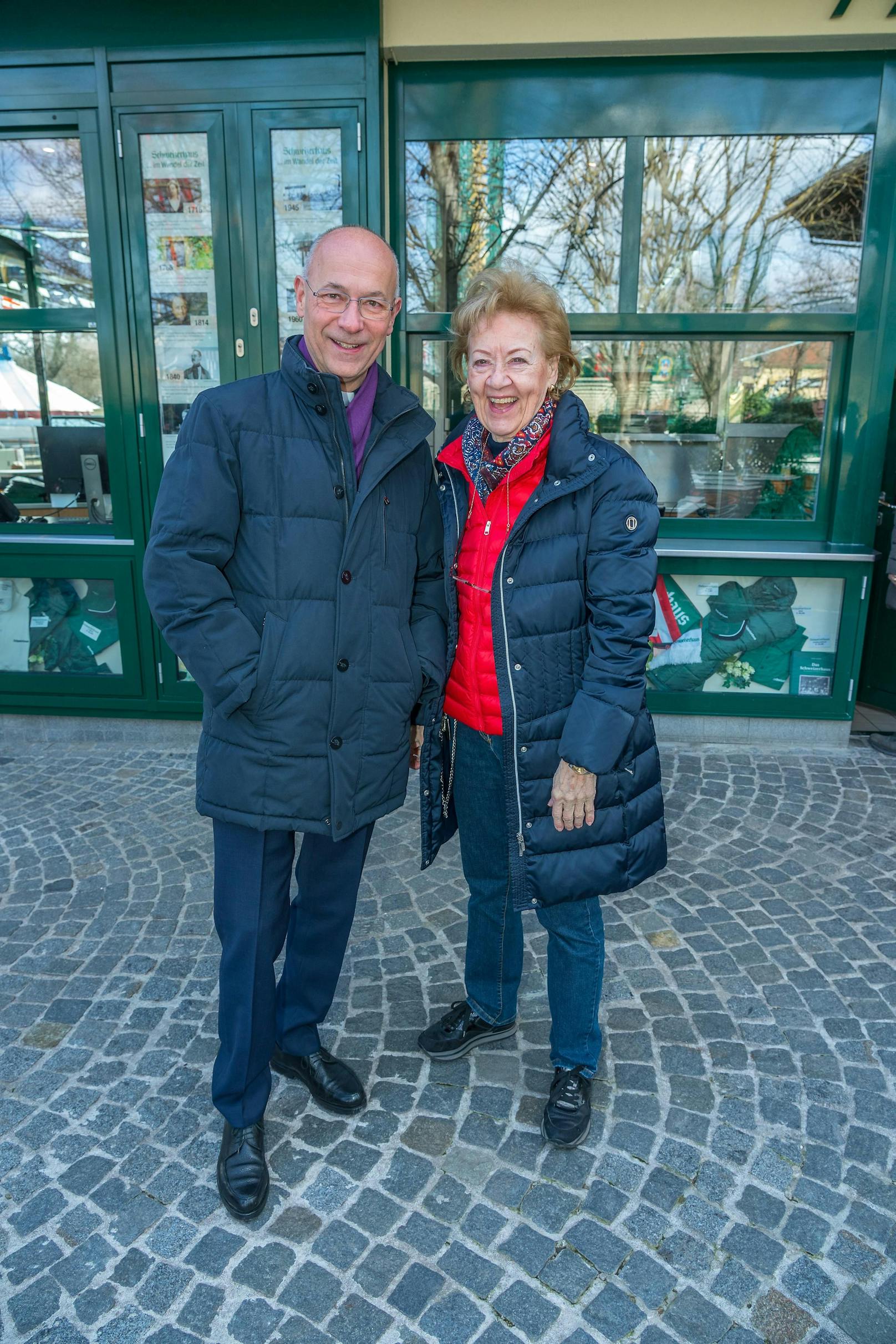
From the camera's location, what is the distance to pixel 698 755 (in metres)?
5.15

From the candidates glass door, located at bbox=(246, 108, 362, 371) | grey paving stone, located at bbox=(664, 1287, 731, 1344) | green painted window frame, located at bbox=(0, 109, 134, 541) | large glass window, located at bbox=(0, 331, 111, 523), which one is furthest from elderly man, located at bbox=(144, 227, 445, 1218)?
large glass window, located at bbox=(0, 331, 111, 523)

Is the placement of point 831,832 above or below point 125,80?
below

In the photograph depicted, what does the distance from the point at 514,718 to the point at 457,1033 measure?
1.12 meters

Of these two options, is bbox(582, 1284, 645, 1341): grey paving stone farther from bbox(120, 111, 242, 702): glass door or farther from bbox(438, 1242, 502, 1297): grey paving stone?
bbox(120, 111, 242, 702): glass door

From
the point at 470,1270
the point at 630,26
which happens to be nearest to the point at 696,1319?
the point at 470,1270

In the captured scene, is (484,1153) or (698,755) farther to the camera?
(698,755)

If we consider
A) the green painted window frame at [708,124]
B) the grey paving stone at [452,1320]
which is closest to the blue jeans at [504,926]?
the grey paving stone at [452,1320]

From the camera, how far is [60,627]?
5.46 metres

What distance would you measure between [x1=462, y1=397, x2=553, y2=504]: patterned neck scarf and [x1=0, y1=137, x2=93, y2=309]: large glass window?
3.78m

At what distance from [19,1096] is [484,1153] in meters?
1.32

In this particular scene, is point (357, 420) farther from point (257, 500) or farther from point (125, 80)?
point (125, 80)

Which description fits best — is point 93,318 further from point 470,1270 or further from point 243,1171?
point 470,1270

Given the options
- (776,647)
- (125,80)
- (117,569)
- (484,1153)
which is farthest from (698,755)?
(125,80)

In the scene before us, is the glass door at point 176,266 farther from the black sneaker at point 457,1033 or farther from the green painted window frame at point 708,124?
the black sneaker at point 457,1033
